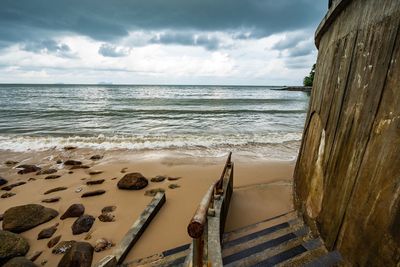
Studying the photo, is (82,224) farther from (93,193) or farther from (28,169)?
(28,169)

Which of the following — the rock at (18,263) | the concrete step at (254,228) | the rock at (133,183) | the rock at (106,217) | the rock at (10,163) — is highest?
the concrete step at (254,228)

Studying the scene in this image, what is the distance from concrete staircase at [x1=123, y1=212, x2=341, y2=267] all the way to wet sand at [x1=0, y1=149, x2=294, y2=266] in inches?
24.0

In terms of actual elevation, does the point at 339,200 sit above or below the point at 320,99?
below

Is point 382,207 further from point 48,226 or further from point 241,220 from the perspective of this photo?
point 48,226

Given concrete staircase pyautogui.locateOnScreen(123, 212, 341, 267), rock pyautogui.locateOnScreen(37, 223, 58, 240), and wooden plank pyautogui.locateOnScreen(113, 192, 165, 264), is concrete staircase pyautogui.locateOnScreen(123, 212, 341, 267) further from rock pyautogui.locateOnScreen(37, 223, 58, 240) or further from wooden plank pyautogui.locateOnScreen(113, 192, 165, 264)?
rock pyautogui.locateOnScreen(37, 223, 58, 240)

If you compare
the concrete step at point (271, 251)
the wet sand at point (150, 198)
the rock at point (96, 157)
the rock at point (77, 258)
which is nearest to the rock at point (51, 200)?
the wet sand at point (150, 198)

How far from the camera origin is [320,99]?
3605 mm

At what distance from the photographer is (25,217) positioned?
4320 millimetres

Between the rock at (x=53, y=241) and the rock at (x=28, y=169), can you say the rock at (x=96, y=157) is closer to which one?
the rock at (x=28, y=169)

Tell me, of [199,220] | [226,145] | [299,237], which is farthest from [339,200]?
[226,145]

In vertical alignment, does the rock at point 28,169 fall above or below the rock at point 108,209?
below

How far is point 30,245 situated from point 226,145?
7.89 metres

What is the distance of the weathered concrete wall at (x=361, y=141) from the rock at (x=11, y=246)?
14.7 ft

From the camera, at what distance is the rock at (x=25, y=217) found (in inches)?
164
